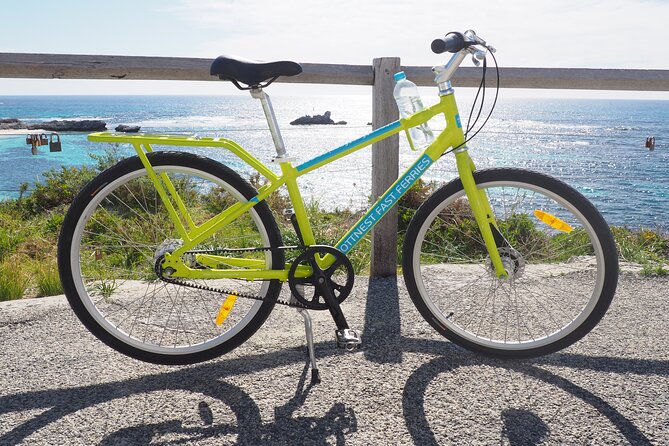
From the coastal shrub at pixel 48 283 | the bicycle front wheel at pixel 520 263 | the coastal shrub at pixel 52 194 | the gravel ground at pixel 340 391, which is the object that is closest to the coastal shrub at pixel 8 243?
the coastal shrub at pixel 48 283

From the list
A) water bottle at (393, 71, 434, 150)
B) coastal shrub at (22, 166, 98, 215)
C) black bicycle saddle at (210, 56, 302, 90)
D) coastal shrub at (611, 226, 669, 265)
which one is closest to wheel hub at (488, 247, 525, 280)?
water bottle at (393, 71, 434, 150)

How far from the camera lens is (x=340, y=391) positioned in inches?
92.6

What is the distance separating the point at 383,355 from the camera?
2680mm

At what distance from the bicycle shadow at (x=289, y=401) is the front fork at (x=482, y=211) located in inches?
20.5

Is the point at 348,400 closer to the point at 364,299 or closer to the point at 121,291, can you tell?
the point at 364,299

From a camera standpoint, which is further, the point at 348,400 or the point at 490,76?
the point at 490,76

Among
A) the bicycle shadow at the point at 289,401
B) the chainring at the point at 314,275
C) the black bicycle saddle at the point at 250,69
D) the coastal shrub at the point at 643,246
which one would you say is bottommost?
the bicycle shadow at the point at 289,401

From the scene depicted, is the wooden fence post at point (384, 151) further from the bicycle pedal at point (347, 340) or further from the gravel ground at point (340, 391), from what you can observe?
the bicycle pedal at point (347, 340)

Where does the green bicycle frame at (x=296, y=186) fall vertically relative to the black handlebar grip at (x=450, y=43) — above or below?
below

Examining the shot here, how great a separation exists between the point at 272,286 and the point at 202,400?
0.58m

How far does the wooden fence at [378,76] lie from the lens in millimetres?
3107

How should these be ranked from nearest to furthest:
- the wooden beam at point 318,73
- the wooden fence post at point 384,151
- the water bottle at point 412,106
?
the water bottle at point 412,106 → the wooden beam at point 318,73 → the wooden fence post at point 384,151

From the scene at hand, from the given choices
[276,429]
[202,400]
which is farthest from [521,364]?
[202,400]

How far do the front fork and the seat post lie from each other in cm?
80
